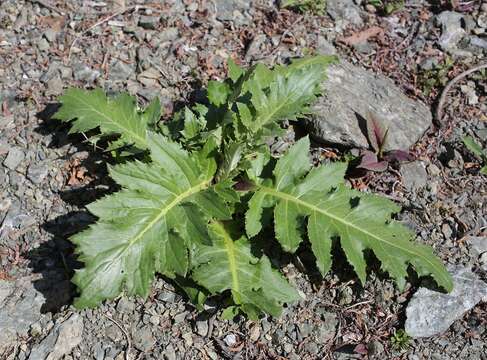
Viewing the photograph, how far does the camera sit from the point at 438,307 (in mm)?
3789

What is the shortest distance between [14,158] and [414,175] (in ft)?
9.06

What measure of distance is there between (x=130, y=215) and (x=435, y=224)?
81.1 inches

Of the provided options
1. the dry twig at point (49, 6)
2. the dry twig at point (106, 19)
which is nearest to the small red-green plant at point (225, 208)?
the dry twig at point (106, 19)

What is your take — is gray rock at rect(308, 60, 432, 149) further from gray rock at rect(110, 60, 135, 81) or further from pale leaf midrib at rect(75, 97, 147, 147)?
gray rock at rect(110, 60, 135, 81)

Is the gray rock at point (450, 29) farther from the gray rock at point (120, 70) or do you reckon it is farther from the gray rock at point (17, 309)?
the gray rock at point (17, 309)

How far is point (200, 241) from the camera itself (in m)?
3.33

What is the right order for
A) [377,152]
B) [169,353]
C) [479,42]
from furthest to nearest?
1. [479,42]
2. [377,152]
3. [169,353]

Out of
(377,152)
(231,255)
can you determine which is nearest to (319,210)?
(231,255)

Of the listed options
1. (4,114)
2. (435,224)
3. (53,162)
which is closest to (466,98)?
(435,224)

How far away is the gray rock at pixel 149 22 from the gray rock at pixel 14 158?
1500mm

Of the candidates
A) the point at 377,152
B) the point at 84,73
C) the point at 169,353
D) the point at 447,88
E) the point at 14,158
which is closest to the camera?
the point at 169,353

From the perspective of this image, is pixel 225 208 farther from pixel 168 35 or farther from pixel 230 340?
pixel 168 35

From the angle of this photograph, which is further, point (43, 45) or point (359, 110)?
point (43, 45)

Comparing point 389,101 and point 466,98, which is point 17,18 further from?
point 466,98
